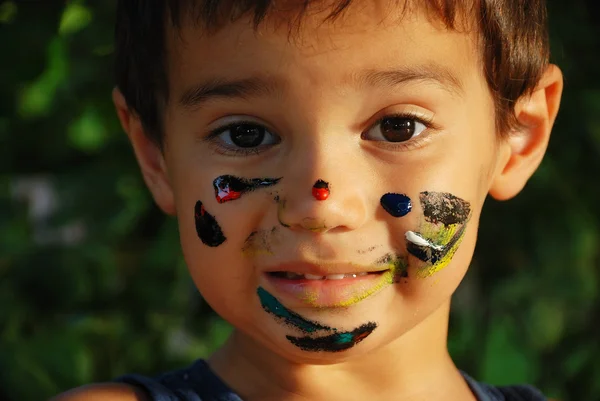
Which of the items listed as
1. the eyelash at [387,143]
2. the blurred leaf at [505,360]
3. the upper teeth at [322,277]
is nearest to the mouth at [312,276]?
the upper teeth at [322,277]

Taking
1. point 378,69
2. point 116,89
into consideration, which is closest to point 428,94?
point 378,69

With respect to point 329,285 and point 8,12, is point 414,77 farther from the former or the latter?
point 8,12

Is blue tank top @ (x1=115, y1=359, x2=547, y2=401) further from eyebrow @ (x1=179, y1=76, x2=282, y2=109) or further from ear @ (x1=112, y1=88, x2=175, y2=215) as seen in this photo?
eyebrow @ (x1=179, y1=76, x2=282, y2=109)

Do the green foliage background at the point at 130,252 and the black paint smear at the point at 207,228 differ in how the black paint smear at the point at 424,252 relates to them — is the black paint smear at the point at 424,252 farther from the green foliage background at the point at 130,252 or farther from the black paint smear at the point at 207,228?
the green foliage background at the point at 130,252

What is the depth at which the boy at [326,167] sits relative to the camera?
1.77 m

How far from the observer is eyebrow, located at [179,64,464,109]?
178cm

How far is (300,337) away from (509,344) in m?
1.55

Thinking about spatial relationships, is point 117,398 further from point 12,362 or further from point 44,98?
point 44,98

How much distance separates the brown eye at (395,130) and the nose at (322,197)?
0.32 feet

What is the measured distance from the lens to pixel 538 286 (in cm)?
319

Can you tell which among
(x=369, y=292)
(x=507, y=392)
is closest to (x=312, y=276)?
(x=369, y=292)

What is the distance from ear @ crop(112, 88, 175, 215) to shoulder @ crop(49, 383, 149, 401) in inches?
14.8

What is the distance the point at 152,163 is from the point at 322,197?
1.89 feet

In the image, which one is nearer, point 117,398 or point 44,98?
point 117,398
